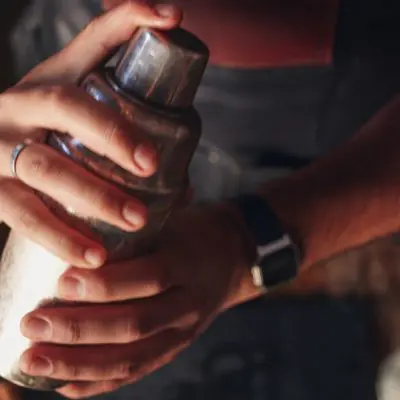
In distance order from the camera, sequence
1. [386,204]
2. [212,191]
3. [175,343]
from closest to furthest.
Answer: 1. [175,343]
2. [386,204]
3. [212,191]

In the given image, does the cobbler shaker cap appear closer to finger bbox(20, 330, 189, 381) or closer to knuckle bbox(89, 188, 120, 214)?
knuckle bbox(89, 188, 120, 214)

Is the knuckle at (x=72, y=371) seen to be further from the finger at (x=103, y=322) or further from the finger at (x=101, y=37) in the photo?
the finger at (x=101, y=37)

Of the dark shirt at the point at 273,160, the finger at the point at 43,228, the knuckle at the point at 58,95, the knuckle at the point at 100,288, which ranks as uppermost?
the knuckle at the point at 58,95

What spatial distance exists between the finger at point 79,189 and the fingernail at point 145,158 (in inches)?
1.2

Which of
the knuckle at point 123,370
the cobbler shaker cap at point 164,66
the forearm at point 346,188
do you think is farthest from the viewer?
the forearm at point 346,188

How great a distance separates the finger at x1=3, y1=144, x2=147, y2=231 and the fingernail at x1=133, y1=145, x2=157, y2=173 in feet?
0.10

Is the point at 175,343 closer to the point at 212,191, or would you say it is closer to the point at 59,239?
the point at 59,239

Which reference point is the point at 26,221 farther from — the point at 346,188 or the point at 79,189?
the point at 346,188

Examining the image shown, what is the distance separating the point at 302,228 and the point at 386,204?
10cm

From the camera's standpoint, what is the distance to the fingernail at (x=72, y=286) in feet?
1.50

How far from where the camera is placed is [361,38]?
71cm

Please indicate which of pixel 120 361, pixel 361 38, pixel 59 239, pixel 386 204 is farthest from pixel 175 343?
pixel 361 38

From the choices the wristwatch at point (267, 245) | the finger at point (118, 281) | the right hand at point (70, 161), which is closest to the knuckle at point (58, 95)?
the right hand at point (70, 161)

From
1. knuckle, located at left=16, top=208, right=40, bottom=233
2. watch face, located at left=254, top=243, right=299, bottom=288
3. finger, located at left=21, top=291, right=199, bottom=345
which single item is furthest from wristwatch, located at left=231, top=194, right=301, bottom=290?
knuckle, located at left=16, top=208, right=40, bottom=233
